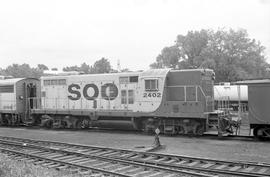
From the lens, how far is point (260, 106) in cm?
1500

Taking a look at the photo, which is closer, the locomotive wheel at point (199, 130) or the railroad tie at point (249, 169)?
the railroad tie at point (249, 169)

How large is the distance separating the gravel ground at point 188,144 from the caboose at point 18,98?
617 centimetres

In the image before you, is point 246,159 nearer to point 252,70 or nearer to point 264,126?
point 264,126

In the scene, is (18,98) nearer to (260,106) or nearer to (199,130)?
(199,130)

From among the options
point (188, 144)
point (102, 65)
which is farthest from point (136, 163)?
point (102, 65)

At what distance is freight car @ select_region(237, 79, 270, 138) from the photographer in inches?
584

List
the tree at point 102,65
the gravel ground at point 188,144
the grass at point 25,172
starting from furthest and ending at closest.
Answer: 1. the tree at point 102,65
2. the gravel ground at point 188,144
3. the grass at point 25,172

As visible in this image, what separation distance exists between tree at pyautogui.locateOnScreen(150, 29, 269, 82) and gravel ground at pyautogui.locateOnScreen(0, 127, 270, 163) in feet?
122

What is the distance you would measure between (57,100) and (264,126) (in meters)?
13.0

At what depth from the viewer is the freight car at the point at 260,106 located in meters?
14.8

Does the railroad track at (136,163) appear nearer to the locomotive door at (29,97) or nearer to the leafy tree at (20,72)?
the locomotive door at (29,97)

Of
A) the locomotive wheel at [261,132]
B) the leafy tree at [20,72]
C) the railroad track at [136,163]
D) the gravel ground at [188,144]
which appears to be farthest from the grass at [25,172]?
the leafy tree at [20,72]

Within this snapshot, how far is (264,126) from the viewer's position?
49.9ft

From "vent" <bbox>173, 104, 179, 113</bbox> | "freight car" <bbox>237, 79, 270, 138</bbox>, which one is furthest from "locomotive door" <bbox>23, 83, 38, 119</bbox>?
"freight car" <bbox>237, 79, 270, 138</bbox>
